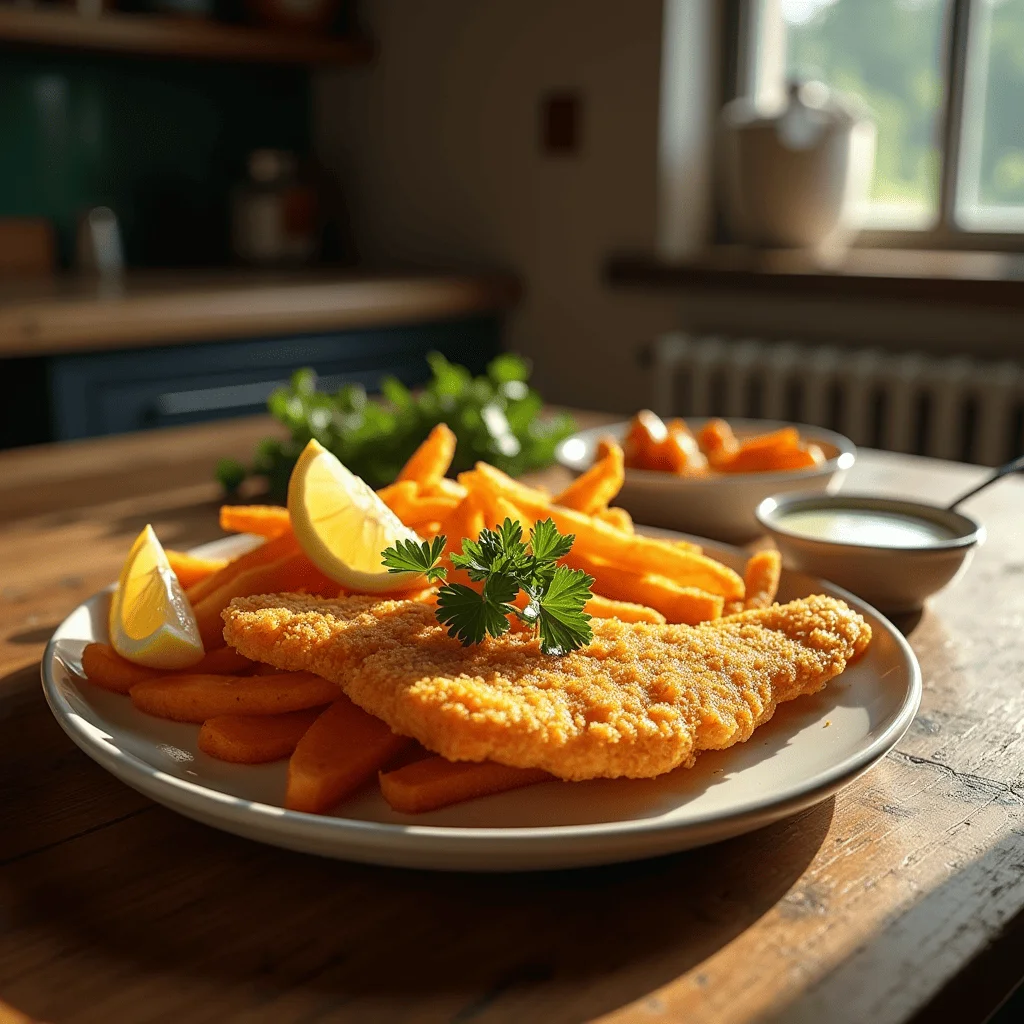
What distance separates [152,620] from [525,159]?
322 cm

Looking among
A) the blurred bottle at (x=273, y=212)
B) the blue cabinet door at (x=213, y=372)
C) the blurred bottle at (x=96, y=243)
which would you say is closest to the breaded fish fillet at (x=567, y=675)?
the blue cabinet door at (x=213, y=372)

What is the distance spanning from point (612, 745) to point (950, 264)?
2.75 meters

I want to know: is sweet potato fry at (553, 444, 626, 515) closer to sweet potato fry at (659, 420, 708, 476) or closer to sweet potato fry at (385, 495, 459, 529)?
sweet potato fry at (385, 495, 459, 529)

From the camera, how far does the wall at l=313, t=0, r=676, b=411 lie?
348 cm

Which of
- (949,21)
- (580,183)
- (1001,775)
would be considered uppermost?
(949,21)

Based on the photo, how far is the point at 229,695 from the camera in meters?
0.72

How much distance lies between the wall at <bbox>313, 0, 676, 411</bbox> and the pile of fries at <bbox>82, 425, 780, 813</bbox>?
A: 2.60m

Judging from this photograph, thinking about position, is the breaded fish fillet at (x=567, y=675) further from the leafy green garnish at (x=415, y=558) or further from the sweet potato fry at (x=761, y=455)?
the sweet potato fry at (x=761, y=455)

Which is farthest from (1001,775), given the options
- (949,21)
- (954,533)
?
(949,21)

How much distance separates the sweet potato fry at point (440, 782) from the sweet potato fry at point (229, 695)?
0.30 feet

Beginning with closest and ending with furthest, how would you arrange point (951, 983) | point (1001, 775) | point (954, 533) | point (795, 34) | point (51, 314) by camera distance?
1. point (951, 983)
2. point (1001, 775)
3. point (954, 533)
4. point (51, 314)
5. point (795, 34)

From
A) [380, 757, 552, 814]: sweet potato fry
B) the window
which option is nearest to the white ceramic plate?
[380, 757, 552, 814]: sweet potato fry

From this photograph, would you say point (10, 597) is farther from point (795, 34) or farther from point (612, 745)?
point (795, 34)

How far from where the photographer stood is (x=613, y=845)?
555 millimetres
